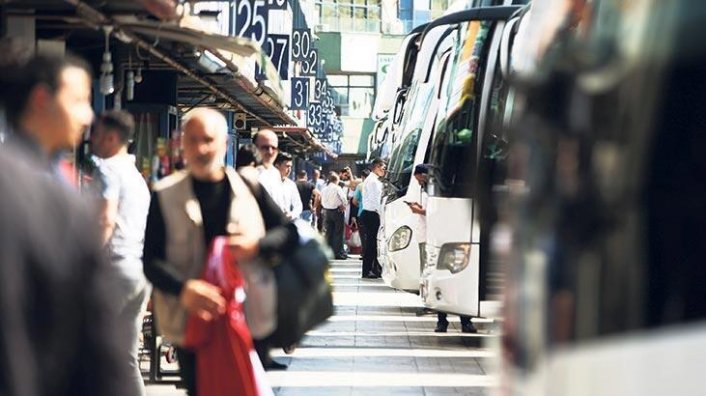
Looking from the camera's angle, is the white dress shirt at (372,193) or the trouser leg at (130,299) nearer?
the trouser leg at (130,299)

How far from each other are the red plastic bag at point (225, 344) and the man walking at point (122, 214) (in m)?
2.41

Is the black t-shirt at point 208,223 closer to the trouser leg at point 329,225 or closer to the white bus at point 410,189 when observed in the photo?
the white bus at point 410,189

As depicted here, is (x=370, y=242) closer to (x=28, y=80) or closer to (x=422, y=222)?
(x=422, y=222)

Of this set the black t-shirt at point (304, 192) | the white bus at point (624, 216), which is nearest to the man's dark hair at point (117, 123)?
the white bus at point (624, 216)

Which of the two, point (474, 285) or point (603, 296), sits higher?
point (603, 296)

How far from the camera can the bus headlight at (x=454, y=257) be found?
14.9 m

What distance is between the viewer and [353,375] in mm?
13078

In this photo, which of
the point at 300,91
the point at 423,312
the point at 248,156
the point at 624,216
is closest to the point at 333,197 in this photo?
the point at 300,91

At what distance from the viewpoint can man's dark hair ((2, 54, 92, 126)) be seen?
171 inches

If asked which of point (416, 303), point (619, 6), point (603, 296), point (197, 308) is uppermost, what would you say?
point (619, 6)

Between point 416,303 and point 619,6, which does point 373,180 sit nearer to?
point 416,303

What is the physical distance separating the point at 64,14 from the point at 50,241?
7.34 metres

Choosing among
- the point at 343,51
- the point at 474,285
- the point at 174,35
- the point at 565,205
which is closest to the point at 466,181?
the point at 474,285

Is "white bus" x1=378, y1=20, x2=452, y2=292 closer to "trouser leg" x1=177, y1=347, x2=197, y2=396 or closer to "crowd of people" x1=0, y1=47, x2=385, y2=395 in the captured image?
"crowd of people" x1=0, y1=47, x2=385, y2=395
